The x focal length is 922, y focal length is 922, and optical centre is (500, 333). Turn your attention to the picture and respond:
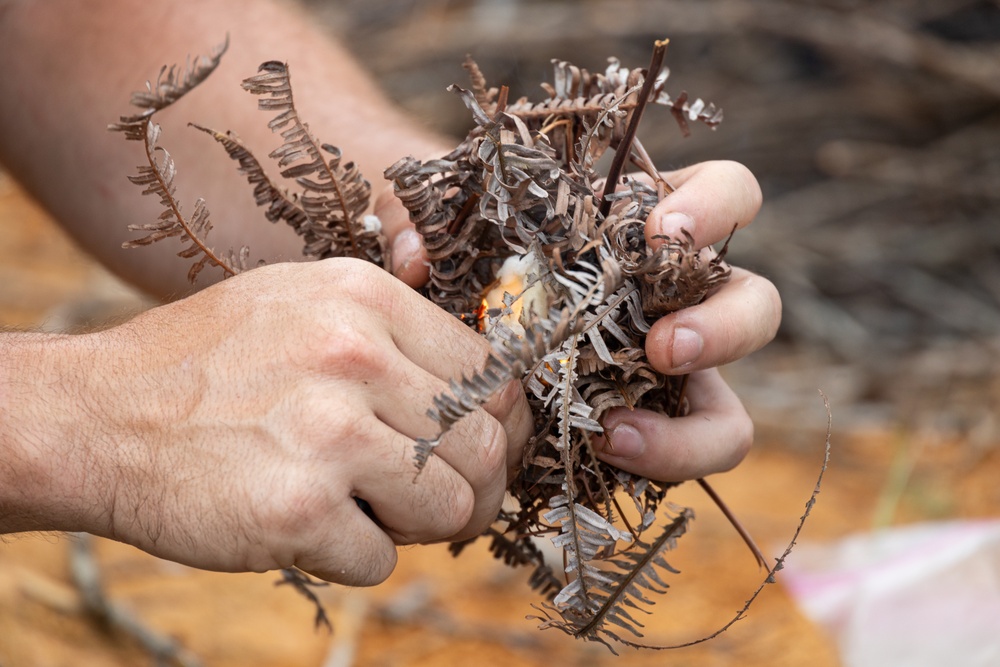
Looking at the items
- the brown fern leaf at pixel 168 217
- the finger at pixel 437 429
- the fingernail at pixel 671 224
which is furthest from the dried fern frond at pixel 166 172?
the fingernail at pixel 671 224

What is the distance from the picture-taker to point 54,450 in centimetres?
100

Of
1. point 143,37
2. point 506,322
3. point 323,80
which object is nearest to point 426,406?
point 506,322

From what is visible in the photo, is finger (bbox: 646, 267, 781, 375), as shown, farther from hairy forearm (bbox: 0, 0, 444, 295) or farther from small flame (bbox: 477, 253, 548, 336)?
hairy forearm (bbox: 0, 0, 444, 295)

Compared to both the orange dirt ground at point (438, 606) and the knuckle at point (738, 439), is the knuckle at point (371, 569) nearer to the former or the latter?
the knuckle at point (738, 439)

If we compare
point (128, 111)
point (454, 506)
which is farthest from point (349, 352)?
point (128, 111)

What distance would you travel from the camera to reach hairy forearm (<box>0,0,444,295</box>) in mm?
1575

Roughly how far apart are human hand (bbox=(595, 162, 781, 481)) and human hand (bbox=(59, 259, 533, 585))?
0.17 meters

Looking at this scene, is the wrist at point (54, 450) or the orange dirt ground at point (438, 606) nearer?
the wrist at point (54, 450)

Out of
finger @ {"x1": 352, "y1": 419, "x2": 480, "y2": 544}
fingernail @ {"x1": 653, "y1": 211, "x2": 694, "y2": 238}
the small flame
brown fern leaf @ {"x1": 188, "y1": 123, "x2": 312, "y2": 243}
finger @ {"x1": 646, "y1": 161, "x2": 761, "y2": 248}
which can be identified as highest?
finger @ {"x1": 646, "y1": 161, "x2": 761, "y2": 248}

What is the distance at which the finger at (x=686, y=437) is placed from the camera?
3.63 ft

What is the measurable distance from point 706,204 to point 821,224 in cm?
281

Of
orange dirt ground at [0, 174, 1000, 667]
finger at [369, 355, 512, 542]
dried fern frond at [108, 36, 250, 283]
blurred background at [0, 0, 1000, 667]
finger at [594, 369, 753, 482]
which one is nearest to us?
dried fern frond at [108, 36, 250, 283]

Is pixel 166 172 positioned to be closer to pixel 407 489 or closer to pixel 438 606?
pixel 407 489

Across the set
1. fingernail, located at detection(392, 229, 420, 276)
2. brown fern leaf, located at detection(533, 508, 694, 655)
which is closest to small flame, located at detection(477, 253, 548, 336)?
fingernail, located at detection(392, 229, 420, 276)
